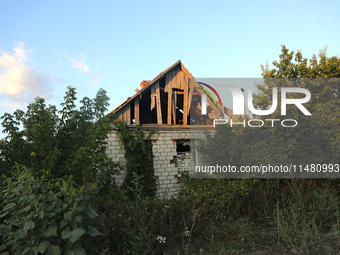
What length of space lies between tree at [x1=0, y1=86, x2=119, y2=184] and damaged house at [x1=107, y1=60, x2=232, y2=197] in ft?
10.6

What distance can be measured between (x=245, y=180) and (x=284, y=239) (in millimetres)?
3947

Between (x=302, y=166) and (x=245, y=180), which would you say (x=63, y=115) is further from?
(x=302, y=166)

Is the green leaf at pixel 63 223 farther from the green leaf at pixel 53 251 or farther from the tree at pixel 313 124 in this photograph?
the tree at pixel 313 124

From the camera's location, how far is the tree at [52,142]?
18.2ft

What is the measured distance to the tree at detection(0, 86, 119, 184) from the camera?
18.2ft

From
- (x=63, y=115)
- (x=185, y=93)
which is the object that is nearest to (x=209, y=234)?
(x=63, y=115)

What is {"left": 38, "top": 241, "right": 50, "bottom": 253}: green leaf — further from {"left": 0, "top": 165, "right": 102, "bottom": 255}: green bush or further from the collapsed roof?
the collapsed roof

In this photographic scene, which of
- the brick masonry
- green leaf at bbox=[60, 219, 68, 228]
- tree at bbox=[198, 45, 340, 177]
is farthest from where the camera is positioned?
the brick masonry

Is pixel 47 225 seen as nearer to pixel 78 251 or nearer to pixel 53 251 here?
pixel 53 251

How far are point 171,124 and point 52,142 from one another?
5.53 meters

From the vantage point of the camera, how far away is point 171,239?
12.8 feet

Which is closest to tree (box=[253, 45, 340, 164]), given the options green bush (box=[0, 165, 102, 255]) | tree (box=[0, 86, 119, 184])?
tree (box=[0, 86, 119, 184])

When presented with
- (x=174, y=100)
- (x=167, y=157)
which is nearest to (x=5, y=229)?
(x=167, y=157)

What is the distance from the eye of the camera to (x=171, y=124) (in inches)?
415
